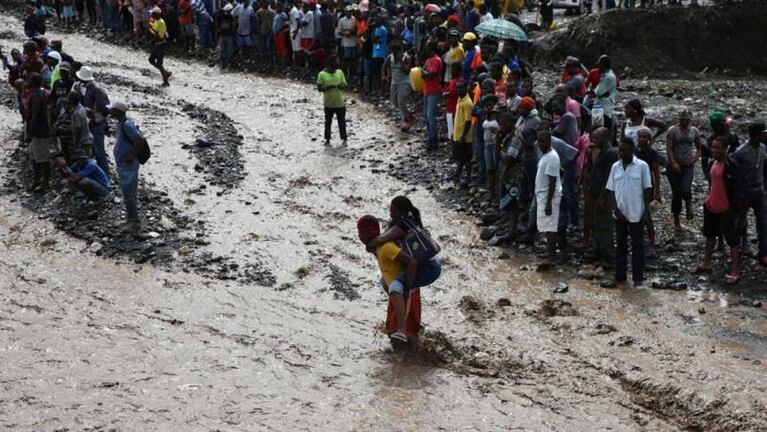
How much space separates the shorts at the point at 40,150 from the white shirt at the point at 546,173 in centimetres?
730

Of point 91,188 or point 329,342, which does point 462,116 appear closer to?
point 91,188

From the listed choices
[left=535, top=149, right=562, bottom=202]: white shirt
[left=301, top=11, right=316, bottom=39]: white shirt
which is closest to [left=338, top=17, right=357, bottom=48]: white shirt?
[left=301, top=11, right=316, bottom=39]: white shirt

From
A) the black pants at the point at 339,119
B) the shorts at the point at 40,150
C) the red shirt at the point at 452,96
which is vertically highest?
the red shirt at the point at 452,96

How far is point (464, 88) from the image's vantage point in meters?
13.8

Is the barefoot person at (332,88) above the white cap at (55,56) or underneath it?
underneath

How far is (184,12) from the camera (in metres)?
24.8

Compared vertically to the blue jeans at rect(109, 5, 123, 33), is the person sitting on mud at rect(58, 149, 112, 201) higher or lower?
lower

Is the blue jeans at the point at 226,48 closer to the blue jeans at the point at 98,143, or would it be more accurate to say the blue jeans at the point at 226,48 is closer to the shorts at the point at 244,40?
the shorts at the point at 244,40

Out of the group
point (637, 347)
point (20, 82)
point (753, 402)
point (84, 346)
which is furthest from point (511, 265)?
point (20, 82)

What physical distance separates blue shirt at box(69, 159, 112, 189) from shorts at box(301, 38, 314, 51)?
372 inches

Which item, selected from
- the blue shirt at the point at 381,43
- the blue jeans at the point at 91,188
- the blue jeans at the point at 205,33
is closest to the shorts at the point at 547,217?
the blue jeans at the point at 91,188

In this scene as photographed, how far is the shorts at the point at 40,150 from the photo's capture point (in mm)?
13945

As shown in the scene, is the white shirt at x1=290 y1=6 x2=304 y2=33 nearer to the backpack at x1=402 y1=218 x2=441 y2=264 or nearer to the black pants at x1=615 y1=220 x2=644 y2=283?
the black pants at x1=615 y1=220 x2=644 y2=283

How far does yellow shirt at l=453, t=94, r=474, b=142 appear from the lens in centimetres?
1380
